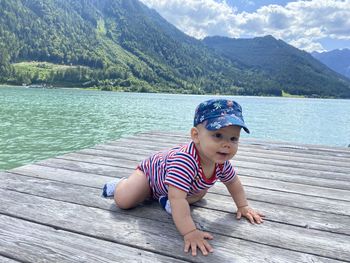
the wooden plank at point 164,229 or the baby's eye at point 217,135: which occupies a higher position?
the baby's eye at point 217,135

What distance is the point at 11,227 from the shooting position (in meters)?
2.81

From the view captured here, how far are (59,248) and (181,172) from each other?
1.08 metres

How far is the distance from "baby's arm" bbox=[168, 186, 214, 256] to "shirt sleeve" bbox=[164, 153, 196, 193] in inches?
2.0

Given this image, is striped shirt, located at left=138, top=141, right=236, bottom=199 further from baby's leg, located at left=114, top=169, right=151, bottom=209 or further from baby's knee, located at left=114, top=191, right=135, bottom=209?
baby's knee, located at left=114, top=191, right=135, bottom=209

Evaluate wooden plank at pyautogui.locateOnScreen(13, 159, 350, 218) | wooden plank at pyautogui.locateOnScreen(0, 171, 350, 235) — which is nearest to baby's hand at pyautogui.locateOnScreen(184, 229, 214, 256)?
wooden plank at pyautogui.locateOnScreen(0, 171, 350, 235)

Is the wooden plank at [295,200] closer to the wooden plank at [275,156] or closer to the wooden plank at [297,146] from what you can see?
the wooden plank at [275,156]

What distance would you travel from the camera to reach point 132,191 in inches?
127

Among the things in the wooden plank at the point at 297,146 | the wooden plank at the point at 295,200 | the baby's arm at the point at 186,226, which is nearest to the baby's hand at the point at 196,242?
the baby's arm at the point at 186,226

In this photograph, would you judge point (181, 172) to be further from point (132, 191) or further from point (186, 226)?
point (132, 191)

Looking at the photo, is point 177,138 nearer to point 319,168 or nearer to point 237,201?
point 319,168

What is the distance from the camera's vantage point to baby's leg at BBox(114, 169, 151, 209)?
10.6 feet

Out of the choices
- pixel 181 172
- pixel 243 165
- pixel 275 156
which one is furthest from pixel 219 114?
pixel 275 156

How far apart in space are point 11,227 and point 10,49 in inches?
8014

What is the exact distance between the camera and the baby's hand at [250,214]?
3.09m
